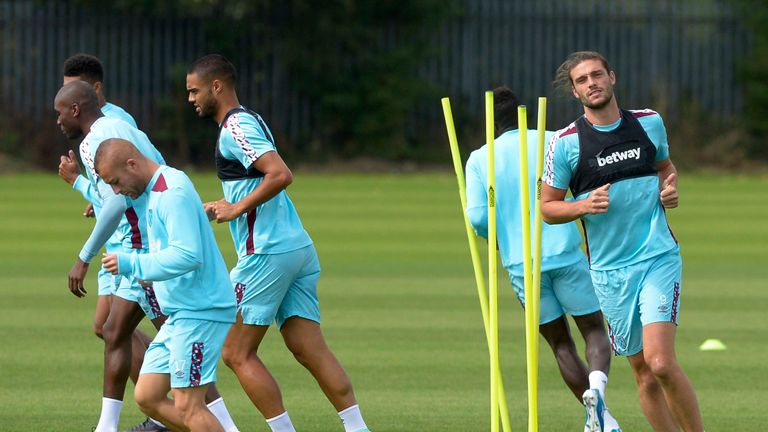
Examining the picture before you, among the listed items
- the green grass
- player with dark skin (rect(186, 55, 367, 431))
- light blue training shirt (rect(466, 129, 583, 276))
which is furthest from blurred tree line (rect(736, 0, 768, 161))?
player with dark skin (rect(186, 55, 367, 431))

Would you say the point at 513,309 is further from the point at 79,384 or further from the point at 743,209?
the point at 743,209

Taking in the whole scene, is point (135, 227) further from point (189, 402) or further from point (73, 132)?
point (189, 402)

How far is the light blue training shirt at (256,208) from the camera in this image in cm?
852

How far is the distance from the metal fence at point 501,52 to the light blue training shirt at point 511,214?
26.4 metres

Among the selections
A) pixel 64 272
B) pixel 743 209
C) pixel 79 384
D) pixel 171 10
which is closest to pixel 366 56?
pixel 171 10

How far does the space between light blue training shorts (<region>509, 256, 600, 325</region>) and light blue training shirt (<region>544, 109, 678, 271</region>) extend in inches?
30.5

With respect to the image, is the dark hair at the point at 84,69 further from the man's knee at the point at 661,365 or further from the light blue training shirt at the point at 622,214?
the man's knee at the point at 661,365

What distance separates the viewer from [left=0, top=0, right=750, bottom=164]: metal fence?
3538 cm

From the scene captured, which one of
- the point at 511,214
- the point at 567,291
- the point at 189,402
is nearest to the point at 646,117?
the point at 511,214

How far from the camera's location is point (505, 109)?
9305 millimetres

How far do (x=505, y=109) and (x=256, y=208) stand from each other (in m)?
1.70

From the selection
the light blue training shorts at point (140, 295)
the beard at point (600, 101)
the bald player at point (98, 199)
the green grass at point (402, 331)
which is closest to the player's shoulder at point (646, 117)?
the beard at point (600, 101)

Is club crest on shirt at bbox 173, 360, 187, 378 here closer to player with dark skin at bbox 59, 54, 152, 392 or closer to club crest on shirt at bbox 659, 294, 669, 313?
player with dark skin at bbox 59, 54, 152, 392

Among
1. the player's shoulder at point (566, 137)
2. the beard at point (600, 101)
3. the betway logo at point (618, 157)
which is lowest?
the betway logo at point (618, 157)
